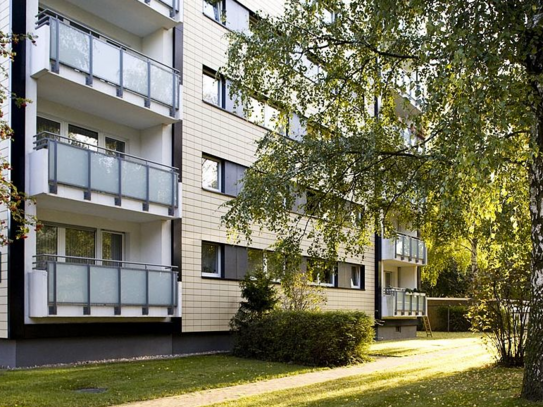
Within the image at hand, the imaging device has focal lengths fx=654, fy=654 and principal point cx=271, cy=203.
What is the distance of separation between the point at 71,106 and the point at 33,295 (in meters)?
5.31

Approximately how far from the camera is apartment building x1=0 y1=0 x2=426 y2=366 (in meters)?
14.9

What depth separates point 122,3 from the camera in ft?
58.3

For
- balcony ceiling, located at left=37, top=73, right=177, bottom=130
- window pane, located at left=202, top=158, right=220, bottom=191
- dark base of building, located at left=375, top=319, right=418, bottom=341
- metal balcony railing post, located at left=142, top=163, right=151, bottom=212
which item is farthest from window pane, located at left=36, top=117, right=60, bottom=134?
dark base of building, located at left=375, top=319, right=418, bottom=341

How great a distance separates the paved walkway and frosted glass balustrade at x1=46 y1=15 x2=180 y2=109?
8.33m

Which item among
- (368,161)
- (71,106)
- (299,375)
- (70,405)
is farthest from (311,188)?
(71,106)

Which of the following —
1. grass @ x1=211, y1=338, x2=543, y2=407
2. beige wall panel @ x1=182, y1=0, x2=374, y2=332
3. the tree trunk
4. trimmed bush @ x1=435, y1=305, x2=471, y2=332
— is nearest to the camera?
the tree trunk

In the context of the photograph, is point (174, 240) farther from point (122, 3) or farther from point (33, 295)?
point (122, 3)

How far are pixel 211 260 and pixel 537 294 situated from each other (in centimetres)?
1242

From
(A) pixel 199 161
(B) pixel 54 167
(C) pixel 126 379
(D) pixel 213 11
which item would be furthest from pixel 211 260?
(D) pixel 213 11

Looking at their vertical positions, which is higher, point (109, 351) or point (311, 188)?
point (311, 188)

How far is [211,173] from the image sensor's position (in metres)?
21.2

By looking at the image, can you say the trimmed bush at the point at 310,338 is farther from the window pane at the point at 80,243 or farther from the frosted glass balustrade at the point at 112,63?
the frosted glass balustrade at the point at 112,63

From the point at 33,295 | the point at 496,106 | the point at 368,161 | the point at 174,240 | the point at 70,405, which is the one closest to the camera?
the point at 496,106

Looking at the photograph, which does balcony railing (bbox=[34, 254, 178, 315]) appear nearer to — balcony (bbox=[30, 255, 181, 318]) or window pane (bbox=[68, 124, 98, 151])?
balcony (bbox=[30, 255, 181, 318])
